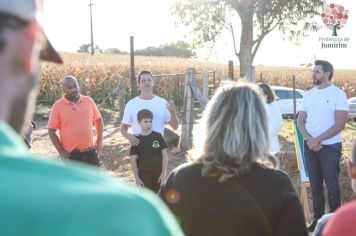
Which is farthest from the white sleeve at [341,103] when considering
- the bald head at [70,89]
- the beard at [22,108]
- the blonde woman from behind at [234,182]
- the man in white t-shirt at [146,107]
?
the beard at [22,108]

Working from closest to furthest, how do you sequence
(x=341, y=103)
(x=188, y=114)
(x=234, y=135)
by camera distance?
(x=234, y=135)
(x=341, y=103)
(x=188, y=114)

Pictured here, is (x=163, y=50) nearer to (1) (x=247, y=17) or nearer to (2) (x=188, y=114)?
(1) (x=247, y=17)

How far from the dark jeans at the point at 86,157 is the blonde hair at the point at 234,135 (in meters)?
4.42

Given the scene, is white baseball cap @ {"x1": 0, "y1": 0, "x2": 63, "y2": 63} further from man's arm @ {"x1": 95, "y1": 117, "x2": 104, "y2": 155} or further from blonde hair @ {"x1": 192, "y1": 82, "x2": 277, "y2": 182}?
man's arm @ {"x1": 95, "y1": 117, "x2": 104, "y2": 155}

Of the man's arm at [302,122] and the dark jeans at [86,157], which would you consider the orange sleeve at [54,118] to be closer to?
the dark jeans at [86,157]

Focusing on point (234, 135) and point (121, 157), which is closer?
point (234, 135)

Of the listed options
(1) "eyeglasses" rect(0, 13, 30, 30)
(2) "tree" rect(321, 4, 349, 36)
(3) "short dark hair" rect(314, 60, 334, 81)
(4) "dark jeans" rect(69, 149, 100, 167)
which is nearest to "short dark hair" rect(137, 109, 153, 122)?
(4) "dark jeans" rect(69, 149, 100, 167)

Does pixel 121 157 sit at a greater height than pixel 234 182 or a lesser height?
lesser

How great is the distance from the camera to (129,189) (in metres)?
1.05

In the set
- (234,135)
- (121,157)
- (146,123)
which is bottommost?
(121,157)

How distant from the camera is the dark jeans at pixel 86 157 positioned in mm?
7359

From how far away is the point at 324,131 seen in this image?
7285mm

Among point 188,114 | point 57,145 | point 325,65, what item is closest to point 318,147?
point 325,65

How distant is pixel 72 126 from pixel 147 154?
1073mm
